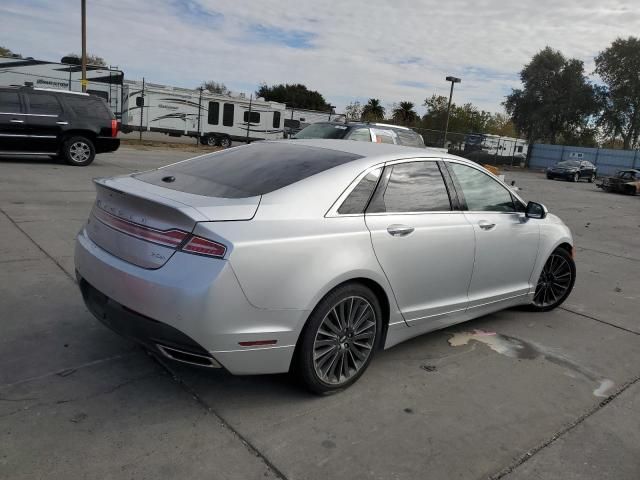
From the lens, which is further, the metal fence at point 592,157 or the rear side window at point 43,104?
the metal fence at point 592,157

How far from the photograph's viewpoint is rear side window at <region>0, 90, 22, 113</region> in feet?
38.9

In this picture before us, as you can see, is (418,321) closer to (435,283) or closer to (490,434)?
(435,283)

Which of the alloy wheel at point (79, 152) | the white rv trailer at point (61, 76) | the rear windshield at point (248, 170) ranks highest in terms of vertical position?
the white rv trailer at point (61, 76)

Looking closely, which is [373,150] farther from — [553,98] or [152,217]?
[553,98]

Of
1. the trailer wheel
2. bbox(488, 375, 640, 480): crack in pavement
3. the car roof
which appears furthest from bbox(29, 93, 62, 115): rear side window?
the trailer wheel

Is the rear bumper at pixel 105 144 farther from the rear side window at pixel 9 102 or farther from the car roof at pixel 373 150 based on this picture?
the car roof at pixel 373 150

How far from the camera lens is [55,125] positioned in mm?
12609

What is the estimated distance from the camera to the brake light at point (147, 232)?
2.77 m

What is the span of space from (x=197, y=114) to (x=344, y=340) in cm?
2834

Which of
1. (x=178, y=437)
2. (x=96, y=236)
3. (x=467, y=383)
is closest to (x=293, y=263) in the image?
(x=178, y=437)

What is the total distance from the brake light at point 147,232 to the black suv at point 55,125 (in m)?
10.7

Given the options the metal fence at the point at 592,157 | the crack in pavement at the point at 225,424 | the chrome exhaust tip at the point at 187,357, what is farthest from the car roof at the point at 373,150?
the metal fence at the point at 592,157

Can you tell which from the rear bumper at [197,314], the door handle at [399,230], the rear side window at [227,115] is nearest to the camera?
the rear bumper at [197,314]

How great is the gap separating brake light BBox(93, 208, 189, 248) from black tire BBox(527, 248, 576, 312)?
142 inches
